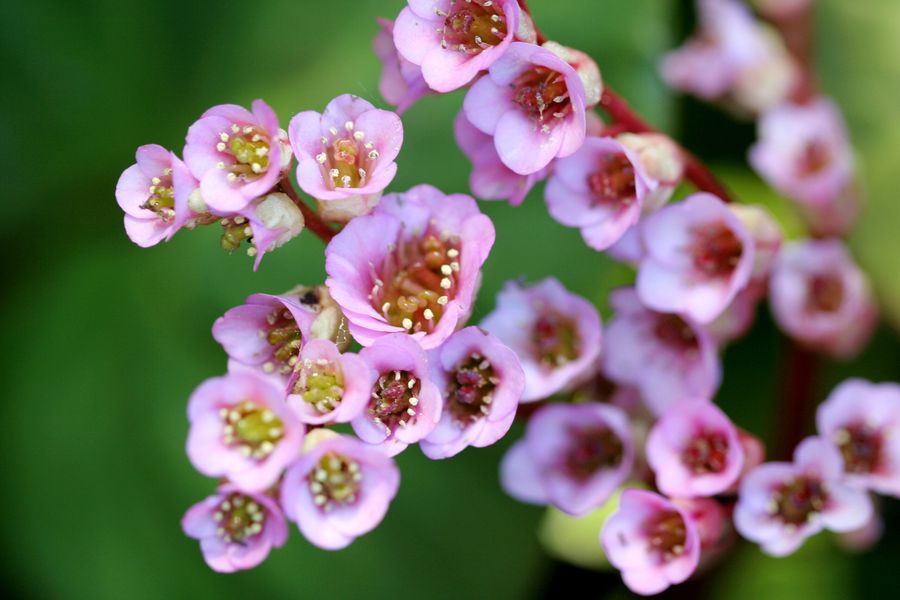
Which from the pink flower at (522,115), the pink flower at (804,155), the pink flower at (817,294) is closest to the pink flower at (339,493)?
the pink flower at (522,115)

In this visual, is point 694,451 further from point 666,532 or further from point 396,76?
point 396,76

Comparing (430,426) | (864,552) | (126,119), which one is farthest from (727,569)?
(126,119)

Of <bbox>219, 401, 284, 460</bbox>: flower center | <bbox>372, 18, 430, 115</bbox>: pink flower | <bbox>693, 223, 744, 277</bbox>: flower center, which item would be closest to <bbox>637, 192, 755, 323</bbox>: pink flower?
<bbox>693, 223, 744, 277</bbox>: flower center

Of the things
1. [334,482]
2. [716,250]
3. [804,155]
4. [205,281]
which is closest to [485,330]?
[334,482]

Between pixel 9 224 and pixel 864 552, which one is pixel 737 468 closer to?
pixel 864 552

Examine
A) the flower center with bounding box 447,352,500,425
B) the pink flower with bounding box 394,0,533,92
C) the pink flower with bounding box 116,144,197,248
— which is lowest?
the flower center with bounding box 447,352,500,425

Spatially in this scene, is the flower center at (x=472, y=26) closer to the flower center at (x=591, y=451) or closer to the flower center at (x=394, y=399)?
the flower center at (x=394, y=399)

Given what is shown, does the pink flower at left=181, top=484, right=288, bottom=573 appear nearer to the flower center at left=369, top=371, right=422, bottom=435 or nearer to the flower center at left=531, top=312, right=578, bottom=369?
the flower center at left=369, top=371, right=422, bottom=435
